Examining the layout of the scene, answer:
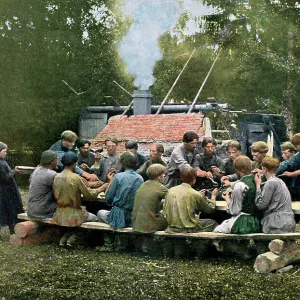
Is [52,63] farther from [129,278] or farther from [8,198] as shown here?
[129,278]

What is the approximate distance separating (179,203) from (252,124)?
50.8 feet

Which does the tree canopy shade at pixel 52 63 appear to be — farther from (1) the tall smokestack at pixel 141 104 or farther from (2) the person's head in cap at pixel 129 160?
(2) the person's head in cap at pixel 129 160

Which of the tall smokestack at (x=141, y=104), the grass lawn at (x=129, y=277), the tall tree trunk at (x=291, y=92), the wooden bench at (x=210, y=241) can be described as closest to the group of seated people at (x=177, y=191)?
the wooden bench at (x=210, y=241)

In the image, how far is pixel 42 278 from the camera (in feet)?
21.5

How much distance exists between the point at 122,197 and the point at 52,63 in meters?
13.6

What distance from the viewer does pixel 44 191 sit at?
8523 millimetres

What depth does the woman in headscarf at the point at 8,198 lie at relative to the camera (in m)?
9.63

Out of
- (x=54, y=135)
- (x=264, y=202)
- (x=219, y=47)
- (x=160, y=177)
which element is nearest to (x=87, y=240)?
(x=160, y=177)

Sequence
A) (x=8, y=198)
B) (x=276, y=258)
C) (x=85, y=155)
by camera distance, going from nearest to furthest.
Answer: (x=276, y=258)
(x=8, y=198)
(x=85, y=155)

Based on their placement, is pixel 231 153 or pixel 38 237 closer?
pixel 38 237

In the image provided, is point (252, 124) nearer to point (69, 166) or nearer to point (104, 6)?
point (104, 6)

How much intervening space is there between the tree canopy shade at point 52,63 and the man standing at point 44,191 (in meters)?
12.0

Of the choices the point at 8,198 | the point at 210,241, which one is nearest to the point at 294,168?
the point at 210,241

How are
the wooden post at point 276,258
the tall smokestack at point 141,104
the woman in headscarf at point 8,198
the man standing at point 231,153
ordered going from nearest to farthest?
the wooden post at point 276,258 < the man standing at point 231,153 < the woman in headscarf at point 8,198 < the tall smokestack at point 141,104
